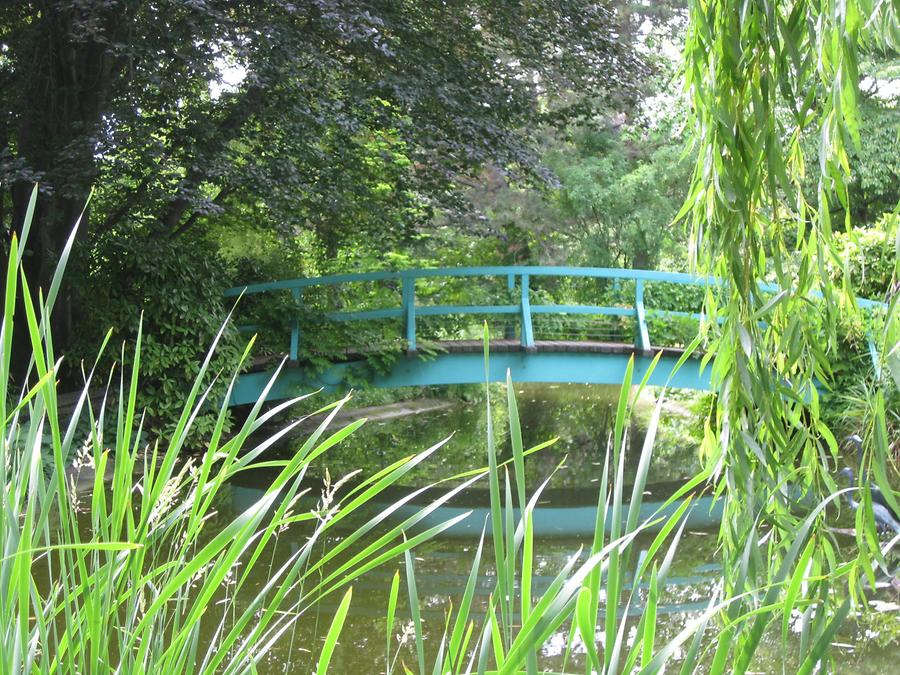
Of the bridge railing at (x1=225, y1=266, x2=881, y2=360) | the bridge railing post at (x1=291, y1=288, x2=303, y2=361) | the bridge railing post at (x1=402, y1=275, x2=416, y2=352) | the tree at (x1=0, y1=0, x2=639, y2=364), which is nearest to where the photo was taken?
the tree at (x1=0, y1=0, x2=639, y2=364)

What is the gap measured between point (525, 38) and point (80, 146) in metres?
3.55

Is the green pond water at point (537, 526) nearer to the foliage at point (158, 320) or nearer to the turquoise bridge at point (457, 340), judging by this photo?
the turquoise bridge at point (457, 340)

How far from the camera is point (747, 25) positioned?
5.87ft

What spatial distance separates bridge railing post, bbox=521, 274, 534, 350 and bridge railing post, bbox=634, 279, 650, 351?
3.11 ft

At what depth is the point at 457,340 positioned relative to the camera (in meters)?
9.02

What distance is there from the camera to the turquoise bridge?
27.6 feet

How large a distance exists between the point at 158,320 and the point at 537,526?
10.7 ft

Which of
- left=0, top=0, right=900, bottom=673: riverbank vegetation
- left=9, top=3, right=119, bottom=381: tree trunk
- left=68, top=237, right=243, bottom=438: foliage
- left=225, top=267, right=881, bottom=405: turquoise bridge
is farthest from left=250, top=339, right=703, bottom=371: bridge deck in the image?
left=9, top=3, right=119, bottom=381: tree trunk

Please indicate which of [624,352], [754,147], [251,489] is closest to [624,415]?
[754,147]

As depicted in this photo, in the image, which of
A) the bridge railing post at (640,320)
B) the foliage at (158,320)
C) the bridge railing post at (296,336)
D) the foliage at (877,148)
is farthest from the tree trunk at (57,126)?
the foliage at (877,148)

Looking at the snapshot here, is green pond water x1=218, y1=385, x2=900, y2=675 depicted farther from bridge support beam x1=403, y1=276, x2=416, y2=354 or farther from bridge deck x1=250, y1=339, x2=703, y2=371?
bridge support beam x1=403, y1=276, x2=416, y2=354

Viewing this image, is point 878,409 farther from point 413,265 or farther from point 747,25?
point 413,265

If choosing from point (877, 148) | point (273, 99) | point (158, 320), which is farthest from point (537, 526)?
point (877, 148)

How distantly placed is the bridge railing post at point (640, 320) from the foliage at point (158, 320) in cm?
352
